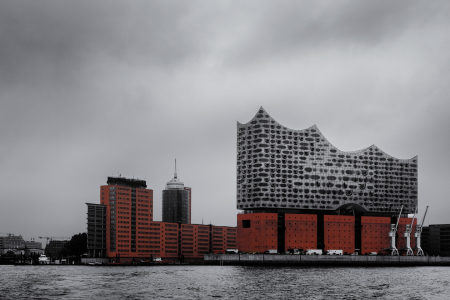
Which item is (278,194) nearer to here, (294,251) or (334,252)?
(294,251)

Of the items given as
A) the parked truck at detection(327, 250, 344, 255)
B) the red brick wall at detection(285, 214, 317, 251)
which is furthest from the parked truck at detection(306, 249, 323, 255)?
the parked truck at detection(327, 250, 344, 255)

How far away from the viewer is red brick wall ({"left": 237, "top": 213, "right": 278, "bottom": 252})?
611 feet

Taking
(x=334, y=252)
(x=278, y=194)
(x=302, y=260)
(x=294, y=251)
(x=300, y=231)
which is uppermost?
(x=278, y=194)

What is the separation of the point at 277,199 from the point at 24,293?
4720 inches

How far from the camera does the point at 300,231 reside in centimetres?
19212

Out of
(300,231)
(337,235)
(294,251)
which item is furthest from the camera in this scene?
(337,235)

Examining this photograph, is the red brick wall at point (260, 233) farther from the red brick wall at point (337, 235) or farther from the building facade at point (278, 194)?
the red brick wall at point (337, 235)

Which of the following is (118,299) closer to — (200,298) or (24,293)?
(200,298)

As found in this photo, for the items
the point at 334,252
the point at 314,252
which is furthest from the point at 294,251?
the point at 334,252

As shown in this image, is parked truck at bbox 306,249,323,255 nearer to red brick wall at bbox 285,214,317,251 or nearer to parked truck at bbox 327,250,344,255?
red brick wall at bbox 285,214,317,251

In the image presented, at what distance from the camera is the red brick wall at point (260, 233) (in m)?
186

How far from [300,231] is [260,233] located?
45.2 feet

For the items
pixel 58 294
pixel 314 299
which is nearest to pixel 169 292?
pixel 58 294

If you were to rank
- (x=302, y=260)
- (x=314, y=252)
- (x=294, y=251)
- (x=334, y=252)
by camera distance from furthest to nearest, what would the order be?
(x=334, y=252)
(x=314, y=252)
(x=294, y=251)
(x=302, y=260)
